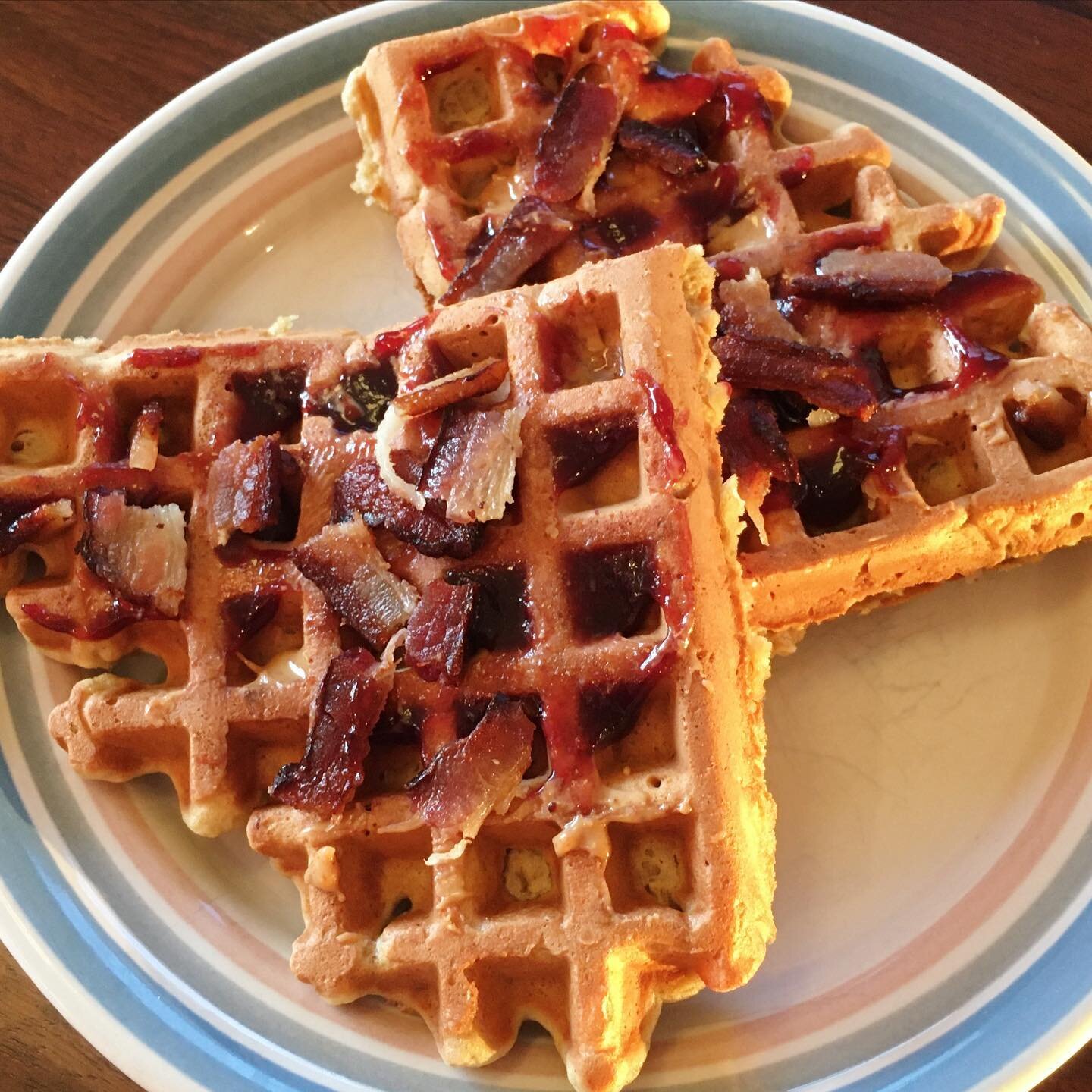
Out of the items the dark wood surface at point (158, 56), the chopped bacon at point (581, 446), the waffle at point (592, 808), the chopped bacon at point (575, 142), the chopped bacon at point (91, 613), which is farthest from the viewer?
the dark wood surface at point (158, 56)

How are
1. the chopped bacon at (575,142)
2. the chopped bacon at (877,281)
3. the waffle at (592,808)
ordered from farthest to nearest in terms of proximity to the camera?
the chopped bacon at (575,142)
the chopped bacon at (877,281)
the waffle at (592,808)

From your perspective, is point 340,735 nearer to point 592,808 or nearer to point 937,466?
point 592,808

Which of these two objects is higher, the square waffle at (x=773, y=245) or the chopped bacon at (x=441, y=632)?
the square waffle at (x=773, y=245)

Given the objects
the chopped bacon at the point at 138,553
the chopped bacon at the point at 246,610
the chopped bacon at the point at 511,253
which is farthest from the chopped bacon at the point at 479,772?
the chopped bacon at the point at 511,253

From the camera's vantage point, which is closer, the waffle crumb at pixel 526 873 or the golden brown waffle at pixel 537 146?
the waffle crumb at pixel 526 873

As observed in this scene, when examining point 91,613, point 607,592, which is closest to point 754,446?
point 607,592

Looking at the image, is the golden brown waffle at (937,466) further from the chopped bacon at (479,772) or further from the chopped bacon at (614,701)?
the chopped bacon at (479,772)
